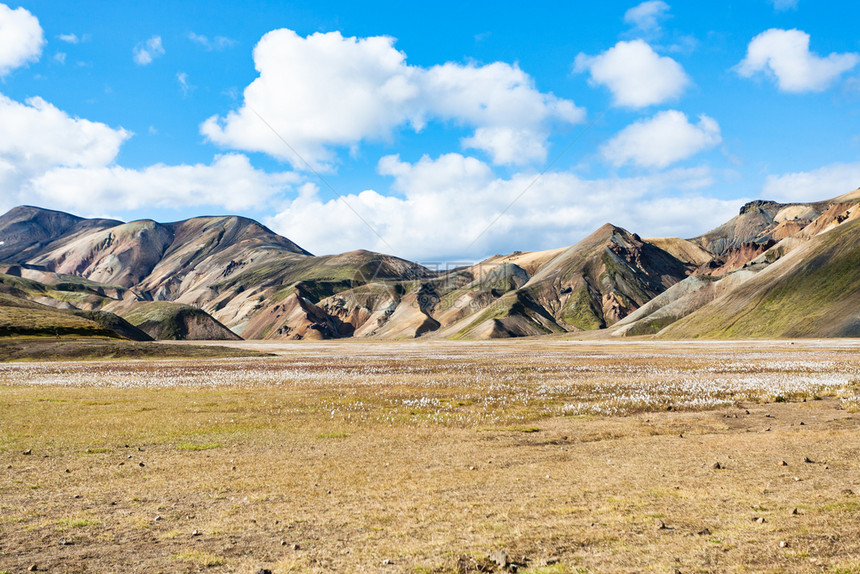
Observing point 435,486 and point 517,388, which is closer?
point 435,486

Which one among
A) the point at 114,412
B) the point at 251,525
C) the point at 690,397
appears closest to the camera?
the point at 251,525

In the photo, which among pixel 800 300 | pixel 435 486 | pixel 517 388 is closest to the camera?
pixel 435 486

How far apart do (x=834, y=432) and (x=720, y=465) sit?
26.4 ft

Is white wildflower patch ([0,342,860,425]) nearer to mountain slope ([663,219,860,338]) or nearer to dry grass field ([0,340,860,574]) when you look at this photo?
dry grass field ([0,340,860,574])

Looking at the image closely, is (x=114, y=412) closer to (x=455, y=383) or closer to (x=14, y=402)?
(x=14, y=402)

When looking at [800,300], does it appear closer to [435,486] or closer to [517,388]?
[517,388]

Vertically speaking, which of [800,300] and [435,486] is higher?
[800,300]

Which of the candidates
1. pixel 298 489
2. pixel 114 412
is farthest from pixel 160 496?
pixel 114 412

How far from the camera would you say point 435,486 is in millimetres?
13602

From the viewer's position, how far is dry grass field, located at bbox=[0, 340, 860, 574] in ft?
29.8

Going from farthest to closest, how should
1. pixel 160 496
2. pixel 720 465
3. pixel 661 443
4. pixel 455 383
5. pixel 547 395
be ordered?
pixel 455 383
pixel 547 395
pixel 661 443
pixel 720 465
pixel 160 496

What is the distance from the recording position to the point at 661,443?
1869cm

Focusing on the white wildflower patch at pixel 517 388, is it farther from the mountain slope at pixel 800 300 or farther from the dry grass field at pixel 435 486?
the mountain slope at pixel 800 300

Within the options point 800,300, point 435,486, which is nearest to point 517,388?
point 435,486
